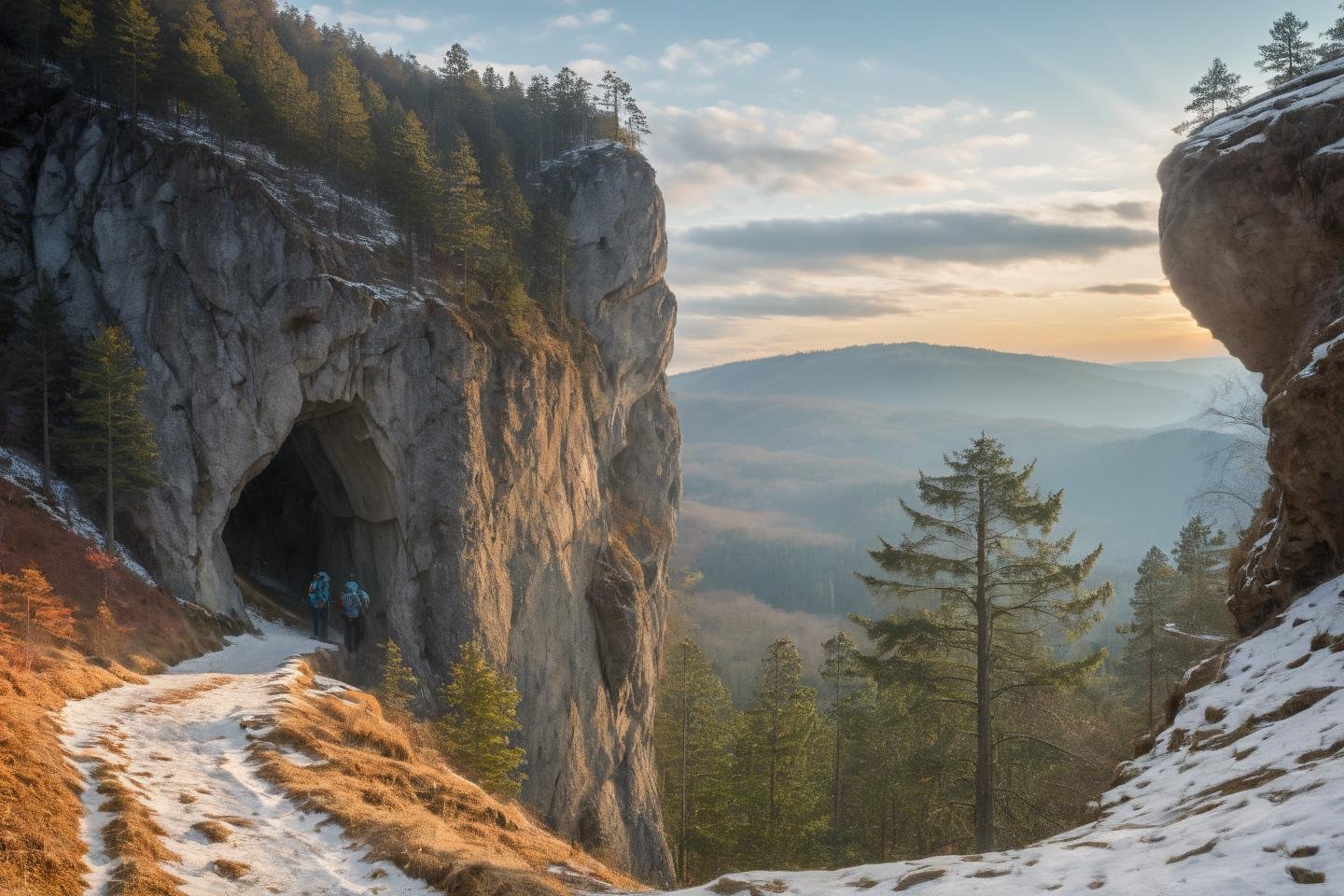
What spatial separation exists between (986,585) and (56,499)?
75.5 feet

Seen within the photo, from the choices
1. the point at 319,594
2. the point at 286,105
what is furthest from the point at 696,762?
the point at 286,105

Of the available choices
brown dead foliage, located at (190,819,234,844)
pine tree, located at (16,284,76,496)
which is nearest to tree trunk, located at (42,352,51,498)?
pine tree, located at (16,284,76,496)

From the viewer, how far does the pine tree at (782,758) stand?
3334 centimetres

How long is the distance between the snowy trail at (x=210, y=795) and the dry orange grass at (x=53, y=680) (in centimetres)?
26

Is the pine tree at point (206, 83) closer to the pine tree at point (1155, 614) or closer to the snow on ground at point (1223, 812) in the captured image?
the snow on ground at point (1223, 812)

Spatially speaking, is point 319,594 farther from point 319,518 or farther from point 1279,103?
point 1279,103

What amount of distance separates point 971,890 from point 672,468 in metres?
40.9

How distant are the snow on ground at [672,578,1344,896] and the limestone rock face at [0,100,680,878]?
58.2 feet

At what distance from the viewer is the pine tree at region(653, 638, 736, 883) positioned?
3572cm

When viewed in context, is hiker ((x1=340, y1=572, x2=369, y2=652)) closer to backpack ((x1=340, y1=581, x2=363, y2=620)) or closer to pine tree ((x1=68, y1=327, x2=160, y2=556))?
backpack ((x1=340, y1=581, x2=363, y2=620))

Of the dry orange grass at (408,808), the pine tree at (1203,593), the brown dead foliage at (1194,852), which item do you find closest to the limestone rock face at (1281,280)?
the brown dead foliage at (1194,852)

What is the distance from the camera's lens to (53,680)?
11.3 meters

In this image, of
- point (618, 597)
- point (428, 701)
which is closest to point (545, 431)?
point (618, 597)

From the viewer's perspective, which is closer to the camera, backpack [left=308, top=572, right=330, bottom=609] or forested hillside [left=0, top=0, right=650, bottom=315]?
backpack [left=308, top=572, right=330, bottom=609]
